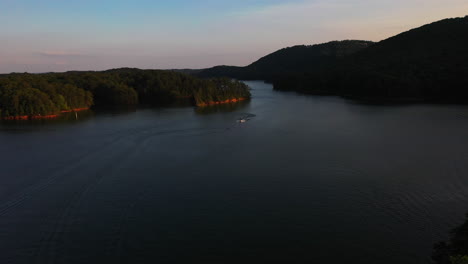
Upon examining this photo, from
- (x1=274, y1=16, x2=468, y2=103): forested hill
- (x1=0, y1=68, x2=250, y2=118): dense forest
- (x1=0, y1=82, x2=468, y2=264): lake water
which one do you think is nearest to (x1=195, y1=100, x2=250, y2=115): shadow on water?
(x1=0, y1=68, x2=250, y2=118): dense forest

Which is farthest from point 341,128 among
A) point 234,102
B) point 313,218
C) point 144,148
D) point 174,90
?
point 174,90

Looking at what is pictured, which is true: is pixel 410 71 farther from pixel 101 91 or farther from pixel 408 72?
pixel 101 91

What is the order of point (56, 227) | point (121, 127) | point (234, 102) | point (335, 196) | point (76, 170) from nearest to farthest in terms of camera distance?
1. point (56, 227)
2. point (335, 196)
3. point (76, 170)
4. point (121, 127)
5. point (234, 102)

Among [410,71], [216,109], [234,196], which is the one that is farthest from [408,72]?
[234,196]

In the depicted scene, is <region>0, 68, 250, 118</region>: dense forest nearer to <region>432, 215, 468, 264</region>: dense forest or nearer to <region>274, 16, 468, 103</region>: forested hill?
<region>274, 16, 468, 103</region>: forested hill

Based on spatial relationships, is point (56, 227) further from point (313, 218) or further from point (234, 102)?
point (234, 102)

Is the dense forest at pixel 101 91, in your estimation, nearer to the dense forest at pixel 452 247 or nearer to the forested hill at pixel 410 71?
the forested hill at pixel 410 71

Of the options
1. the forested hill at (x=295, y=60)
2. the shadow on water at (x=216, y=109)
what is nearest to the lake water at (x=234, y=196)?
the shadow on water at (x=216, y=109)
